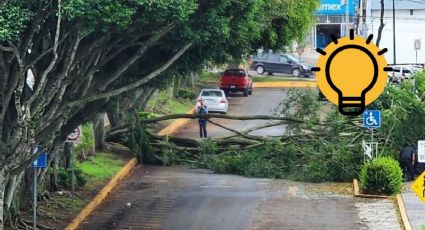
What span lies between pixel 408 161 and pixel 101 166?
1032 centimetres

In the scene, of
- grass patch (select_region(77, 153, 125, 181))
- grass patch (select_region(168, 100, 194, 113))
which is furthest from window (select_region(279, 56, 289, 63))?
grass patch (select_region(77, 153, 125, 181))

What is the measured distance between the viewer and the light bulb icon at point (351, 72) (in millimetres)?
5508

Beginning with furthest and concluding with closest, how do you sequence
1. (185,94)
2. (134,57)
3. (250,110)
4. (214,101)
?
1. (185,94)
2. (250,110)
3. (214,101)
4. (134,57)

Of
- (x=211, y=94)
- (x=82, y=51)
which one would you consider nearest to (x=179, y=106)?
(x=211, y=94)

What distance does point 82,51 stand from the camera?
17172 mm

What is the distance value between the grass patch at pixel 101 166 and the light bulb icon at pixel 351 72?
22.4m

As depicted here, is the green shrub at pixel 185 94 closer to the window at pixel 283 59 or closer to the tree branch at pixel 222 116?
the window at pixel 283 59

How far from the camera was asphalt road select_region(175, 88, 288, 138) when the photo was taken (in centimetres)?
3956

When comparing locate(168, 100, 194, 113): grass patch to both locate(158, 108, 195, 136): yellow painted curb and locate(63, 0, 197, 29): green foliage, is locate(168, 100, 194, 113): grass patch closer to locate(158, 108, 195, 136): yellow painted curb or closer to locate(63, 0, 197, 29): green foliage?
locate(158, 108, 195, 136): yellow painted curb

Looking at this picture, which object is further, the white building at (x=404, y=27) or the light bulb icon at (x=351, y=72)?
the white building at (x=404, y=27)

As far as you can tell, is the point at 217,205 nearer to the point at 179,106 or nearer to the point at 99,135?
the point at 99,135

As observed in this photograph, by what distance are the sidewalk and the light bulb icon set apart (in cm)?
1371

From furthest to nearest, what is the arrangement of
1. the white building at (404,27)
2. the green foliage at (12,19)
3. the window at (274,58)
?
the white building at (404,27) < the window at (274,58) < the green foliage at (12,19)

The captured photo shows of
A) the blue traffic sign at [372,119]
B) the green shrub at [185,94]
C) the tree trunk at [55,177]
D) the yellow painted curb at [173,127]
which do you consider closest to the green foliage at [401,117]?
the blue traffic sign at [372,119]
